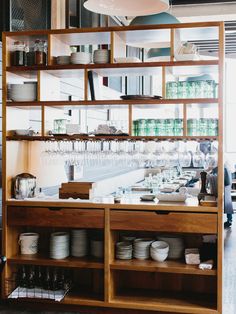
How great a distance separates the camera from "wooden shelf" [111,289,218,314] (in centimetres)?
390

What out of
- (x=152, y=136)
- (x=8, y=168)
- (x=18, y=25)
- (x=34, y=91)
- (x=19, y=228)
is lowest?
(x=19, y=228)

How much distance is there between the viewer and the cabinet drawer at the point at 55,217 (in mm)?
4051

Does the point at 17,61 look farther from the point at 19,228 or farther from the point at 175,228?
the point at 175,228

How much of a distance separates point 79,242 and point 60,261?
238mm

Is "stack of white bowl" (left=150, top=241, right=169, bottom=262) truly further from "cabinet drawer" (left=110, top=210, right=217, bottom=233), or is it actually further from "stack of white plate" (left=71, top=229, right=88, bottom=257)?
"stack of white plate" (left=71, top=229, right=88, bottom=257)

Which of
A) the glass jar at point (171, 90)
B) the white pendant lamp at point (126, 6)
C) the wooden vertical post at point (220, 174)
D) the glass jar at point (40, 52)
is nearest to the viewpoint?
the white pendant lamp at point (126, 6)

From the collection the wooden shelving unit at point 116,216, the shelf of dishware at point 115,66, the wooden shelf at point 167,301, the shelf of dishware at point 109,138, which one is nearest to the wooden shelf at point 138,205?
→ the wooden shelving unit at point 116,216

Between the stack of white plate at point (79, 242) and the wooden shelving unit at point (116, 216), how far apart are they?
119 mm

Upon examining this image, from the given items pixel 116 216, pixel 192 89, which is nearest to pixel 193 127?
pixel 192 89

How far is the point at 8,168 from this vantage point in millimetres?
4293

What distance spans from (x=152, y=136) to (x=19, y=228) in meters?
1.50

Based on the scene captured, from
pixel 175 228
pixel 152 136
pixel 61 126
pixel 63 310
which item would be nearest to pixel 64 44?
pixel 61 126

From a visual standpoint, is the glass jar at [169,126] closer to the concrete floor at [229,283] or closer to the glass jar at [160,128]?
the glass jar at [160,128]

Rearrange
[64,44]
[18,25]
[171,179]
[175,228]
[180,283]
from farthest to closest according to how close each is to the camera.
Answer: [171,179] → [18,25] → [64,44] → [180,283] → [175,228]
